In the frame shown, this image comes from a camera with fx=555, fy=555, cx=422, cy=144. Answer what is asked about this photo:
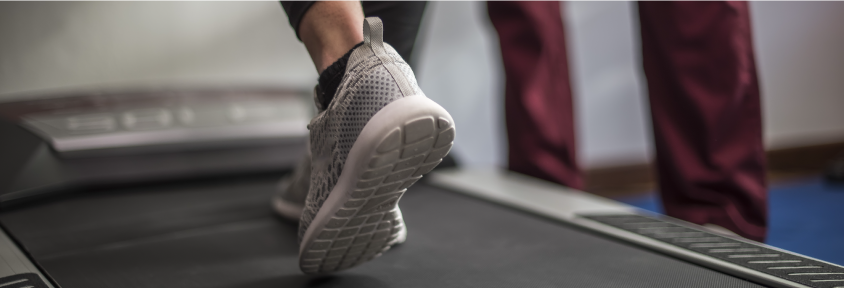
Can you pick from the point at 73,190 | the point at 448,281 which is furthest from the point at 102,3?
the point at 448,281

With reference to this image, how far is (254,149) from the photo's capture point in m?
1.45

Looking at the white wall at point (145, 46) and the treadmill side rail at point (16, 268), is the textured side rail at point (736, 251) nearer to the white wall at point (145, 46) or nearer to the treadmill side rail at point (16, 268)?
the treadmill side rail at point (16, 268)

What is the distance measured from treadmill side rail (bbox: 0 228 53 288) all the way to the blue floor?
1.31 m

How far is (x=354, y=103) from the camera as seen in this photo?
0.58 m

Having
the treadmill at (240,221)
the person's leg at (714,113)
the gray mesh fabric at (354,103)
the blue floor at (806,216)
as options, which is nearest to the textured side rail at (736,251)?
the treadmill at (240,221)

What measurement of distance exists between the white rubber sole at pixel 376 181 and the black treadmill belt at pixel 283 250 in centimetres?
8

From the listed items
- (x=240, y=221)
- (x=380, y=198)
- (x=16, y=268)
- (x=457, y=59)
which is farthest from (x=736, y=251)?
(x=457, y=59)

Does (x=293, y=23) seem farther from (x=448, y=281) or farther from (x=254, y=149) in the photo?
(x=254, y=149)

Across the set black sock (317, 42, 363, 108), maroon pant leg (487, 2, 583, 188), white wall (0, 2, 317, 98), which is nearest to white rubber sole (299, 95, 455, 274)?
black sock (317, 42, 363, 108)

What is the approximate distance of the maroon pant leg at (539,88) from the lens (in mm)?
1380

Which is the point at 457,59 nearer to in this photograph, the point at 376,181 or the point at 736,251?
the point at 736,251

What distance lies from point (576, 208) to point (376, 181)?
2.00 ft

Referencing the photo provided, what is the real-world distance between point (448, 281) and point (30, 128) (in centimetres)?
108

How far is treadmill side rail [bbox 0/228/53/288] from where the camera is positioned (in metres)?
0.69
